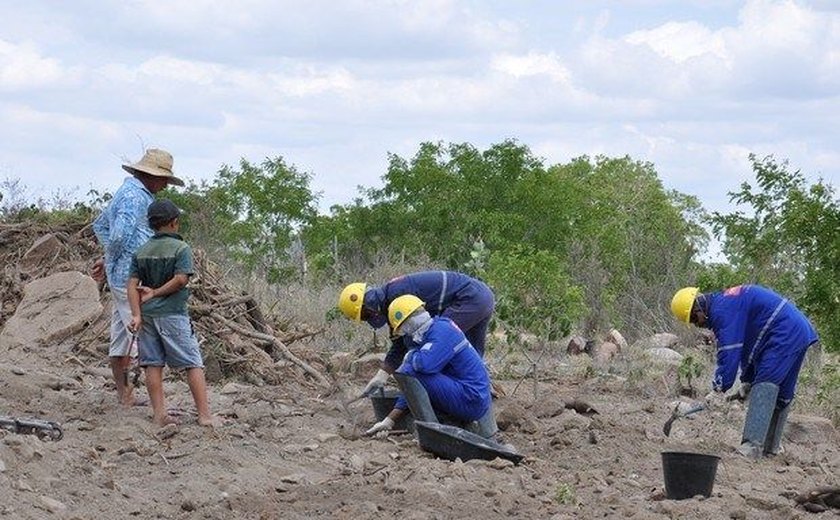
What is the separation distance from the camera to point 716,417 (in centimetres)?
1355

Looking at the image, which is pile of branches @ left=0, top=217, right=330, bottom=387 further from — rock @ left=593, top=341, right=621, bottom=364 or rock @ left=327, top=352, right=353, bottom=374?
rock @ left=593, top=341, right=621, bottom=364

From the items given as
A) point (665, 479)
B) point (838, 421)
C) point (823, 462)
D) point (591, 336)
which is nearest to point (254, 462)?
point (665, 479)

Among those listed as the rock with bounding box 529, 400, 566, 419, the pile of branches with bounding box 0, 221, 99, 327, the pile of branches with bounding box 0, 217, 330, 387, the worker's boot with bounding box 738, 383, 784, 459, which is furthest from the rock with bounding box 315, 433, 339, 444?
the pile of branches with bounding box 0, 221, 99, 327

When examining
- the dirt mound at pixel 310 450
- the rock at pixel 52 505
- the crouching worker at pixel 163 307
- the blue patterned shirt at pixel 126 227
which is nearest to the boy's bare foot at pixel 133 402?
the dirt mound at pixel 310 450

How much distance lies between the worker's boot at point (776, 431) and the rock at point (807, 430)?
3.73 ft

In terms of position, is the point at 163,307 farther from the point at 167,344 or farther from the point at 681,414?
the point at 681,414

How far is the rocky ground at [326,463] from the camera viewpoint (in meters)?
7.93

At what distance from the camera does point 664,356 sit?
1797 cm

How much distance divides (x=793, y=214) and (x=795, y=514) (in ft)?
15.8

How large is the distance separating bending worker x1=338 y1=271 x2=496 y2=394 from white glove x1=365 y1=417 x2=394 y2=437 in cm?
37

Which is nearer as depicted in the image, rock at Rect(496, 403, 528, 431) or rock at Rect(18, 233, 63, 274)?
rock at Rect(496, 403, 528, 431)

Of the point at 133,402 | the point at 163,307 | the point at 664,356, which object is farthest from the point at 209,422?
the point at 664,356

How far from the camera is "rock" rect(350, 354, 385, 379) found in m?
13.8

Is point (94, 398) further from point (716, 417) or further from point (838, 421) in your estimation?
point (838, 421)
